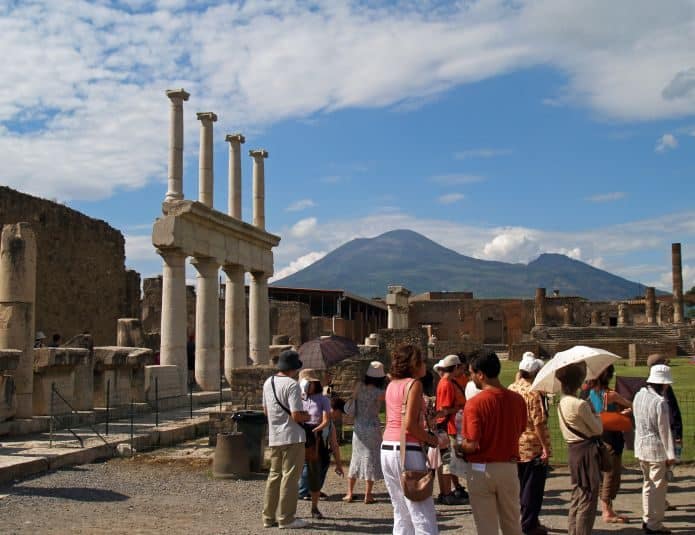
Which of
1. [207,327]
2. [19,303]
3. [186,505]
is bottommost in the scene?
[186,505]

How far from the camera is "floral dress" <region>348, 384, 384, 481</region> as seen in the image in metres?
8.84

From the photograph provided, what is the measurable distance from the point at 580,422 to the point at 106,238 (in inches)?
1021

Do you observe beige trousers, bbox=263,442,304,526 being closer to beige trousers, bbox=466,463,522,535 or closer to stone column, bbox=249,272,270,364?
beige trousers, bbox=466,463,522,535

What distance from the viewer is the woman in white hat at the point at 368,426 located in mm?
8820

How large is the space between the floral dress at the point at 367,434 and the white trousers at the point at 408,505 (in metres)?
2.77

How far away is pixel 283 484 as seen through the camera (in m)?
7.82

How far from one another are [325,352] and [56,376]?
5940 millimetres

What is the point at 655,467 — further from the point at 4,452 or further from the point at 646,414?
the point at 4,452

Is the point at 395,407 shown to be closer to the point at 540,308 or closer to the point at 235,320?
the point at 235,320

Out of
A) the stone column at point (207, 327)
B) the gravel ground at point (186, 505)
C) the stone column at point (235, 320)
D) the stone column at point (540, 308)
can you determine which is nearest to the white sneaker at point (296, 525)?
the gravel ground at point (186, 505)

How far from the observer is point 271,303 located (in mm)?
38156

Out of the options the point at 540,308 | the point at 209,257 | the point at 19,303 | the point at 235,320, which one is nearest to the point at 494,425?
the point at 19,303

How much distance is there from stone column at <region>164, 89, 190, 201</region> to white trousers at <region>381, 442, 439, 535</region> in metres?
15.0

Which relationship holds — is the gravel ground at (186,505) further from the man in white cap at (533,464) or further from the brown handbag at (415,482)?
the brown handbag at (415,482)
